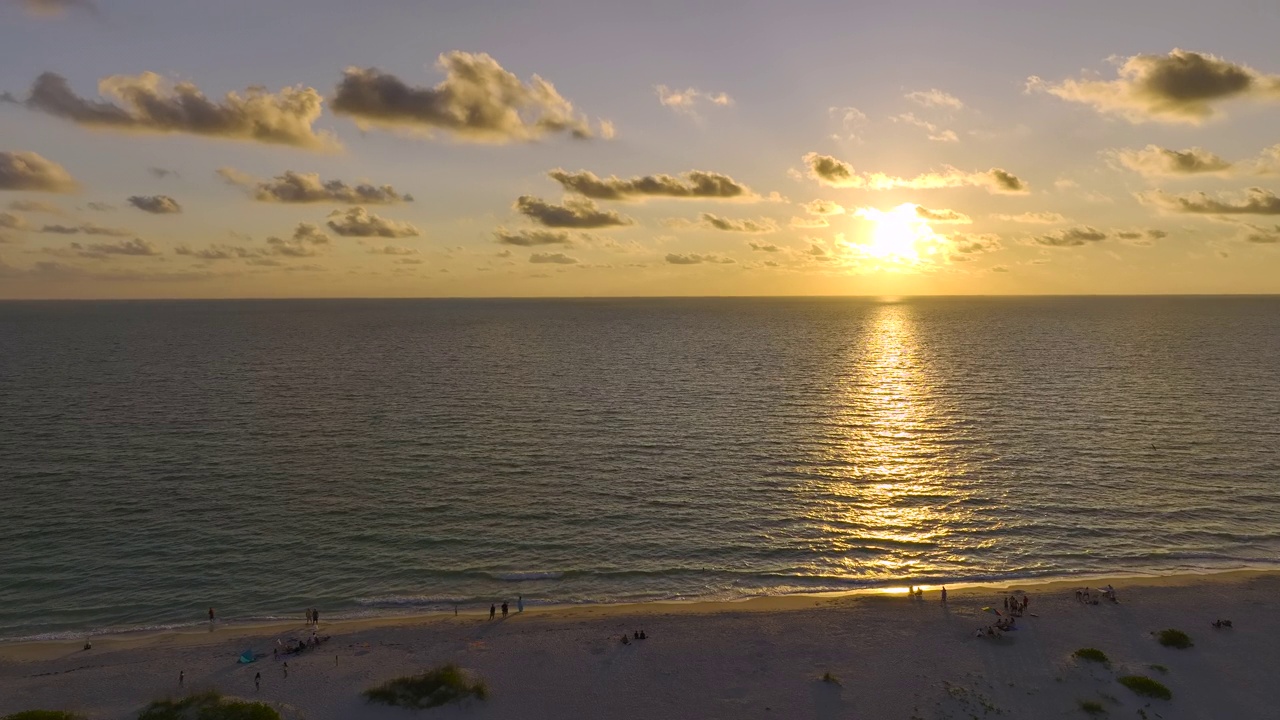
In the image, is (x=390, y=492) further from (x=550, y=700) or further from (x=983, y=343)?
(x=983, y=343)

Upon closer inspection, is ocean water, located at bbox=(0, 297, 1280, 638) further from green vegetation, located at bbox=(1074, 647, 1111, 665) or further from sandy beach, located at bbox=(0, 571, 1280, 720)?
green vegetation, located at bbox=(1074, 647, 1111, 665)

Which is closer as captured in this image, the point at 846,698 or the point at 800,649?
the point at 846,698

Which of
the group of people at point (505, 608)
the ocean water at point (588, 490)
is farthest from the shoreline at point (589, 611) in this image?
the ocean water at point (588, 490)

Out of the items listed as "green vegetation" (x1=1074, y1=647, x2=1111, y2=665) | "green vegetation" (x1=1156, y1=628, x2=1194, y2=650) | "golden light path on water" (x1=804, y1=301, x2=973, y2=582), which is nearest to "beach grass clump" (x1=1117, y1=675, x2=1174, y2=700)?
"green vegetation" (x1=1074, y1=647, x2=1111, y2=665)

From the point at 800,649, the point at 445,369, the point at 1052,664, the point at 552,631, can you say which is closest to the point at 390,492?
the point at 552,631

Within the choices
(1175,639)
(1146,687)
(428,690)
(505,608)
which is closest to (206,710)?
(428,690)

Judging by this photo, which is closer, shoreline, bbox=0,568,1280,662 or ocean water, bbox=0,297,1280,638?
shoreline, bbox=0,568,1280,662
